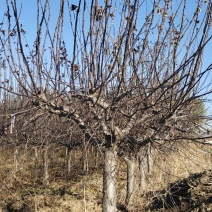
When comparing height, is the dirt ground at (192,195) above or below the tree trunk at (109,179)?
below

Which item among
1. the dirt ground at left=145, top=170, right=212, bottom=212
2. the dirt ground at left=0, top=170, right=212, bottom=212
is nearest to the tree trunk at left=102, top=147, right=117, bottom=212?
the dirt ground at left=0, top=170, right=212, bottom=212

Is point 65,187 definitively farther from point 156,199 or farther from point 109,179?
point 109,179

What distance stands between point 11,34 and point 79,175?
6.24m

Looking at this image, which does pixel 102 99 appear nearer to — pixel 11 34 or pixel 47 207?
pixel 11 34

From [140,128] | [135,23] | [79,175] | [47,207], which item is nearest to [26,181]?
[79,175]

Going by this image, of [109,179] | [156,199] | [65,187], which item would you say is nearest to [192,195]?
[156,199]

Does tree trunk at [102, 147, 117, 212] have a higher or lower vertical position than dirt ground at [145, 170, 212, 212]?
higher

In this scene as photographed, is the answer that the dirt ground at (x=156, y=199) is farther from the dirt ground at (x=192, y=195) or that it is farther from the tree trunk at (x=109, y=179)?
the tree trunk at (x=109, y=179)

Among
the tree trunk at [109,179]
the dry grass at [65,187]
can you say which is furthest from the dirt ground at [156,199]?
the tree trunk at [109,179]

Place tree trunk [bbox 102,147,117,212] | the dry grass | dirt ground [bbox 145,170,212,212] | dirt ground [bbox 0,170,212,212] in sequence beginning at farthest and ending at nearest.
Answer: the dry grass
dirt ground [bbox 0,170,212,212]
dirt ground [bbox 145,170,212,212]
tree trunk [bbox 102,147,117,212]

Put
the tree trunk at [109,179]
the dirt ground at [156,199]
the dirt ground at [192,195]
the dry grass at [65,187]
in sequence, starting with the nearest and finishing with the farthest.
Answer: the tree trunk at [109,179], the dirt ground at [192,195], the dirt ground at [156,199], the dry grass at [65,187]

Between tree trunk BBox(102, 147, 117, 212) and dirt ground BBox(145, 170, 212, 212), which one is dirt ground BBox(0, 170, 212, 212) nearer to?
dirt ground BBox(145, 170, 212, 212)

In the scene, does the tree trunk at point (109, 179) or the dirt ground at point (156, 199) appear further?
the dirt ground at point (156, 199)

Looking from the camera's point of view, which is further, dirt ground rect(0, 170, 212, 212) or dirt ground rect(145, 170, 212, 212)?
dirt ground rect(0, 170, 212, 212)
